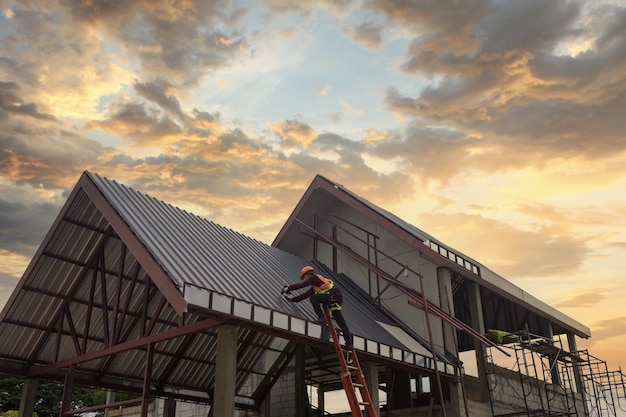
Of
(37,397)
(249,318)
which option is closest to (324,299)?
A: (249,318)

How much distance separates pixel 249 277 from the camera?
18547 mm

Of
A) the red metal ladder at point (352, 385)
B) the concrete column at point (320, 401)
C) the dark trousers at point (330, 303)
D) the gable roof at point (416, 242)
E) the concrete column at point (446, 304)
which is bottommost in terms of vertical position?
the red metal ladder at point (352, 385)

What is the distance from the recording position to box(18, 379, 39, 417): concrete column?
19969mm

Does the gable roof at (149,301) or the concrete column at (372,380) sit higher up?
the gable roof at (149,301)

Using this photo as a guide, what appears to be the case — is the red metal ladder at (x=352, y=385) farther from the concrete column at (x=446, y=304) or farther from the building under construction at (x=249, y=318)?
the concrete column at (x=446, y=304)

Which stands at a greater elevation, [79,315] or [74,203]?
[74,203]

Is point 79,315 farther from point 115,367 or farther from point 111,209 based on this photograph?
point 111,209

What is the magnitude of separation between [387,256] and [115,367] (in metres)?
11.5

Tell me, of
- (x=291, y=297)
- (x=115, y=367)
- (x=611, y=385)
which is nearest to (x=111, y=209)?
(x=291, y=297)

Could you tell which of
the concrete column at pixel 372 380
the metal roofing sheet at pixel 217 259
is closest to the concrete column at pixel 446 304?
the metal roofing sheet at pixel 217 259

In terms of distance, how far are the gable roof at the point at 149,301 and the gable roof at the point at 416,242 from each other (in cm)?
331

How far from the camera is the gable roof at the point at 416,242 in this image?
970 inches

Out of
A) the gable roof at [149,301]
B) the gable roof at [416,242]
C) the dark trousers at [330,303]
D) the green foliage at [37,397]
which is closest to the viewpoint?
the gable roof at [149,301]

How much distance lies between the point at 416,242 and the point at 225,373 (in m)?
11.9
